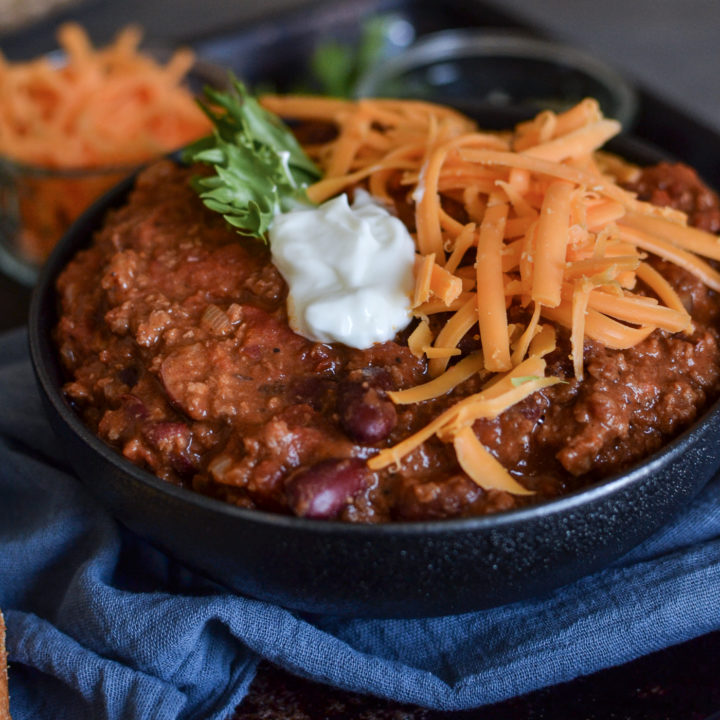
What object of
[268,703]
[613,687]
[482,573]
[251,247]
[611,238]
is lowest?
[268,703]

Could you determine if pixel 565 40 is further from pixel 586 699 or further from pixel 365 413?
pixel 586 699

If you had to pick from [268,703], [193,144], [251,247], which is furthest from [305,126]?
[268,703]

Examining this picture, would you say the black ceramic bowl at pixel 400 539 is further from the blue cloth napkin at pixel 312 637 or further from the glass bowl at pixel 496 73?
the glass bowl at pixel 496 73

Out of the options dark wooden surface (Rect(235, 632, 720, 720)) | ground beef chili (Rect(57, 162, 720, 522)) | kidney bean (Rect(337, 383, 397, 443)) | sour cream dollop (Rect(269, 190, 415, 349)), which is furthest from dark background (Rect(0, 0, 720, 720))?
sour cream dollop (Rect(269, 190, 415, 349))

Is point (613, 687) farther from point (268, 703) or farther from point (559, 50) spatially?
point (559, 50)

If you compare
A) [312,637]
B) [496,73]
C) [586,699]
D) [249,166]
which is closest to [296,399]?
[312,637]

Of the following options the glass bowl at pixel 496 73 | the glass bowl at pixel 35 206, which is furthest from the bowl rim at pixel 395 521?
the glass bowl at pixel 496 73
